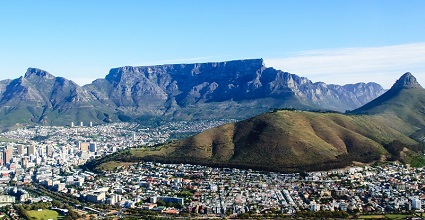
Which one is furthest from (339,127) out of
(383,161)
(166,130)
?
(166,130)

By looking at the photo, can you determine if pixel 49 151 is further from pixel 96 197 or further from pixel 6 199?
pixel 96 197

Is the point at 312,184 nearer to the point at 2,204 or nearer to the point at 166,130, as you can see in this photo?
the point at 2,204

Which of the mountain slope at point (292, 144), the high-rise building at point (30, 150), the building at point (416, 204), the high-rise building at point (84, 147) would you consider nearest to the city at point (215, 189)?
the building at point (416, 204)

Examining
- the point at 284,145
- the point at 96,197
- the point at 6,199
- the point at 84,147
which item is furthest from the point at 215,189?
the point at 84,147

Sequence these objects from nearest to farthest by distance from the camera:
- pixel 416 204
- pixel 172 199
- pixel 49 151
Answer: pixel 416 204 → pixel 172 199 → pixel 49 151

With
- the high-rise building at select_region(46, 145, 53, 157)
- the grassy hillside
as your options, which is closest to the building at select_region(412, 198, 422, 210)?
the grassy hillside

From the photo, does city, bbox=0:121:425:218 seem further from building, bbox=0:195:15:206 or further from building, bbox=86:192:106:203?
building, bbox=86:192:106:203

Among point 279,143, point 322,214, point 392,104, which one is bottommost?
point 322,214

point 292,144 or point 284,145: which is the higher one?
point 292,144
